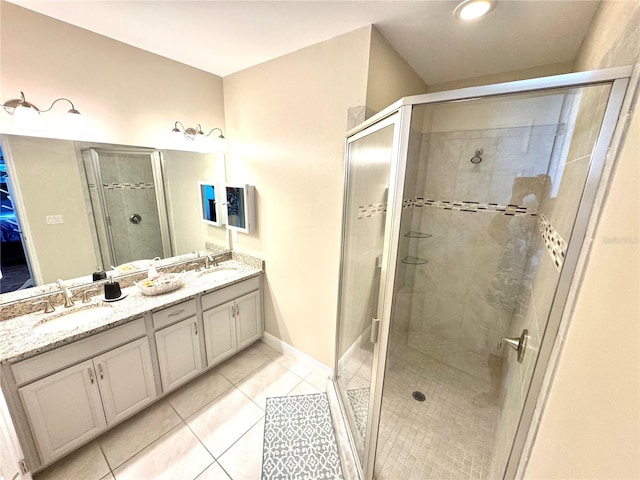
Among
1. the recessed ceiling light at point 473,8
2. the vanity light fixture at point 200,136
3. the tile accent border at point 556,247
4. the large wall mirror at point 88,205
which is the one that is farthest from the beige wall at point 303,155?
the tile accent border at point 556,247

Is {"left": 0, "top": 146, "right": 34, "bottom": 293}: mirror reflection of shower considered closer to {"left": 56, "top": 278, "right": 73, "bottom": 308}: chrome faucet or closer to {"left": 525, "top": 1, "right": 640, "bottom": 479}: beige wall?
{"left": 56, "top": 278, "right": 73, "bottom": 308}: chrome faucet

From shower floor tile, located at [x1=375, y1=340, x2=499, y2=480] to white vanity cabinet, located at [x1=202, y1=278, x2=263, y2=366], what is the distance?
1329mm

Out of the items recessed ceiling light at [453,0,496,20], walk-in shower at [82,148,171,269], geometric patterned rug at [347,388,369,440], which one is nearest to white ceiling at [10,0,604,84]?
recessed ceiling light at [453,0,496,20]

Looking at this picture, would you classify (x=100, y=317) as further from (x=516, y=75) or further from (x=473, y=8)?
(x=516, y=75)

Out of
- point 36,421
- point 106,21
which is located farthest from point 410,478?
point 106,21

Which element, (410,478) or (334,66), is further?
(334,66)

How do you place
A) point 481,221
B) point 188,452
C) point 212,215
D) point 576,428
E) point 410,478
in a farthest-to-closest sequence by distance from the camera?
point 212,215
point 481,221
point 188,452
point 410,478
point 576,428

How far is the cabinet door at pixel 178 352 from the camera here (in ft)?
5.67

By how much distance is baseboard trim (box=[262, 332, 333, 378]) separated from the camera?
6.97 ft

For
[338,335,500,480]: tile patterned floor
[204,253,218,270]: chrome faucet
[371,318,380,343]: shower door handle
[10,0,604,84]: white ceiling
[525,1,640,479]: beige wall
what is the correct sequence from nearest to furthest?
[525,1,640,479]: beige wall, [371,318,380,343]: shower door handle, [10,0,604,84]: white ceiling, [338,335,500,480]: tile patterned floor, [204,253,218,270]: chrome faucet

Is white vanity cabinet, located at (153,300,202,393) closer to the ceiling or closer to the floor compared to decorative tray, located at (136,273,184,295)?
closer to the floor

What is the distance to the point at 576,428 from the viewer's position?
0.52 metres

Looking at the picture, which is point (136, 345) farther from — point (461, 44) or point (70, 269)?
point (461, 44)

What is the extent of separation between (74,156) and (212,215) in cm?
107
